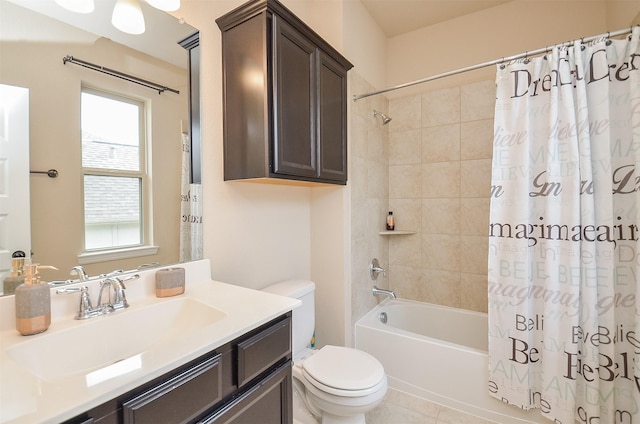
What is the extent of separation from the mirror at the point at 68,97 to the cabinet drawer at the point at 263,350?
0.59 m

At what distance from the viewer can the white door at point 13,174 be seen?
82cm

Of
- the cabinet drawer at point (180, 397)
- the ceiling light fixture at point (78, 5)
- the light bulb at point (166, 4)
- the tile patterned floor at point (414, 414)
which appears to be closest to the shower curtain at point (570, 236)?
the tile patterned floor at point (414, 414)

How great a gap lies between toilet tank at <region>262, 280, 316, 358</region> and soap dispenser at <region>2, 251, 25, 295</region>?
100cm

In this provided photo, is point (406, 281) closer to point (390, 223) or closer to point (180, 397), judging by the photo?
point (390, 223)

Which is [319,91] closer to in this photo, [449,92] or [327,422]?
[449,92]

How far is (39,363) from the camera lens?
28.7 inches

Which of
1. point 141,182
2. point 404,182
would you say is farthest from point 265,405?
point 404,182

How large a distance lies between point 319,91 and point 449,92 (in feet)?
4.44

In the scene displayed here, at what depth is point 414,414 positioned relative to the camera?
170cm

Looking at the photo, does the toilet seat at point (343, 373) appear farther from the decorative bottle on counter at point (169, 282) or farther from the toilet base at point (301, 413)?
the decorative bottle on counter at point (169, 282)

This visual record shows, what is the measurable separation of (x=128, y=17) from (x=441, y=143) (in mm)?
2210

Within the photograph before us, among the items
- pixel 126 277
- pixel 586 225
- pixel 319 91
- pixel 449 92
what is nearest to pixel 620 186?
pixel 586 225

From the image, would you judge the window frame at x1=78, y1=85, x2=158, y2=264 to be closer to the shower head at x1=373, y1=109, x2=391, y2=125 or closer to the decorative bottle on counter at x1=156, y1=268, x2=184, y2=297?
the decorative bottle on counter at x1=156, y1=268, x2=184, y2=297

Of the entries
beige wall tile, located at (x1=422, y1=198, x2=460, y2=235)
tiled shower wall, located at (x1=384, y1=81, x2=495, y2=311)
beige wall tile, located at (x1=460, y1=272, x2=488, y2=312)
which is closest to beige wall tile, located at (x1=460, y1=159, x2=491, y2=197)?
tiled shower wall, located at (x1=384, y1=81, x2=495, y2=311)
